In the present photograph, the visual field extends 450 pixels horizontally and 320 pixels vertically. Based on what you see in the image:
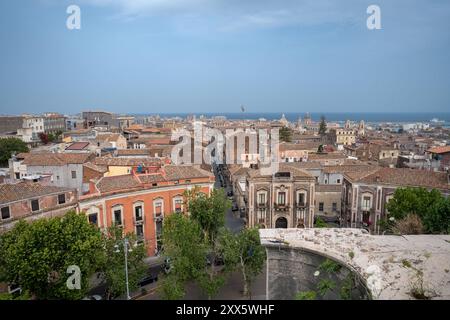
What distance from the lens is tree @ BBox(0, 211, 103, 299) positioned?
15.5 meters

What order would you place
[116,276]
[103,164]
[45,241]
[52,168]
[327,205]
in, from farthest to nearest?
[327,205] → [103,164] → [52,168] → [116,276] → [45,241]

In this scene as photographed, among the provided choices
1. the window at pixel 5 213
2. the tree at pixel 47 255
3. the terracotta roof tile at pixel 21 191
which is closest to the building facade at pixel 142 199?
the terracotta roof tile at pixel 21 191

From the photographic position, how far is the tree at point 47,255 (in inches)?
610

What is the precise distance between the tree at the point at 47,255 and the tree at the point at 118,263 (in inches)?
69.7

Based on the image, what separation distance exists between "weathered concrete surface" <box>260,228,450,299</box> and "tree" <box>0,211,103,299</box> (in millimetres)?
9483

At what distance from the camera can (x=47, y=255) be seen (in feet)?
51.0

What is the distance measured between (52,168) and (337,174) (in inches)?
1317

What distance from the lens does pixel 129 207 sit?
27438 millimetres

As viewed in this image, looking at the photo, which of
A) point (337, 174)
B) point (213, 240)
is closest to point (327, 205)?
point (337, 174)

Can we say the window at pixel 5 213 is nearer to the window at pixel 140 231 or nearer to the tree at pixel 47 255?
the tree at pixel 47 255

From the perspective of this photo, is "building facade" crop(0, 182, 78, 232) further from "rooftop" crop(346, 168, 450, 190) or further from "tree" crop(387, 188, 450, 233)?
"rooftop" crop(346, 168, 450, 190)

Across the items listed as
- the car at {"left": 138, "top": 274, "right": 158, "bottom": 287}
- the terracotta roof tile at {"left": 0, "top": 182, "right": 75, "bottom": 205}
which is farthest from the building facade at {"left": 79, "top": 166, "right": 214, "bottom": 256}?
the car at {"left": 138, "top": 274, "right": 158, "bottom": 287}
